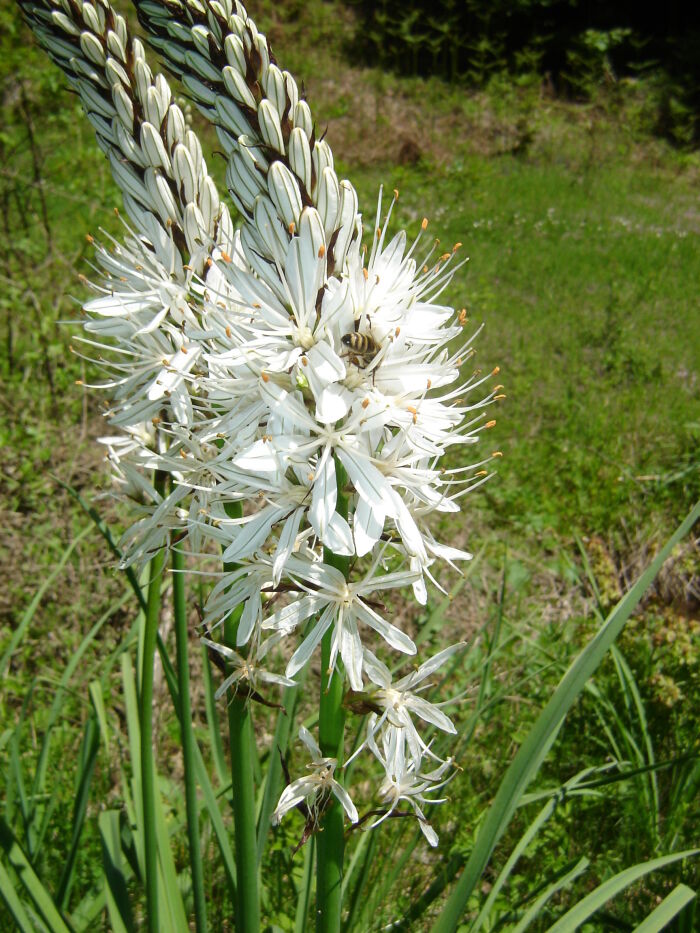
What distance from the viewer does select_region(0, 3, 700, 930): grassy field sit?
2.37 m

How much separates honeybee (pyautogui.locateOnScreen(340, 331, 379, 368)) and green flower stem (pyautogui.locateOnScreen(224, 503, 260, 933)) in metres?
0.40

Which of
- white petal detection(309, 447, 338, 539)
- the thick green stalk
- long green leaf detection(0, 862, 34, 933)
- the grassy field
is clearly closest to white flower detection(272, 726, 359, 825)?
the thick green stalk

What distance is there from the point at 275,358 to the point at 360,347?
0.15 m

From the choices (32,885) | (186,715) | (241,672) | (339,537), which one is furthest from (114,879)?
(339,537)

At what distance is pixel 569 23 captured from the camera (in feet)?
54.8

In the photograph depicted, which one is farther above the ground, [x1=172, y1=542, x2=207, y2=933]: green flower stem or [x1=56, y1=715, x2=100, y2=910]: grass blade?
[x1=172, y1=542, x2=207, y2=933]: green flower stem

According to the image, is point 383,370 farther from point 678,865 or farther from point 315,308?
point 678,865

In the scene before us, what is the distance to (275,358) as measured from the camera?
132 cm

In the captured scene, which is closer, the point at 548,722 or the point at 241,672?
the point at 548,722

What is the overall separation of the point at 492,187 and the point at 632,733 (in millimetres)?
9110

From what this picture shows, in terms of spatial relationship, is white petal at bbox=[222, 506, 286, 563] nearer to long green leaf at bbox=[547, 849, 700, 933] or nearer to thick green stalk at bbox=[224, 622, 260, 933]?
thick green stalk at bbox=[224, 622, 260, 933]

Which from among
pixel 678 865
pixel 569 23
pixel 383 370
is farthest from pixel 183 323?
pixel 569 23

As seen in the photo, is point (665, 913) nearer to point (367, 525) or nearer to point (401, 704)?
point (401, 704)

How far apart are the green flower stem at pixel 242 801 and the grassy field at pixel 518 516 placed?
1.45 ft
